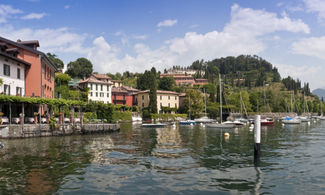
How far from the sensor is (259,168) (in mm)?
17938

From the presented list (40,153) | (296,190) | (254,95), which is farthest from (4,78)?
(254,95)

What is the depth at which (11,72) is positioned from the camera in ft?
133

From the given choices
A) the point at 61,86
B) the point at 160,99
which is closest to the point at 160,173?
the point at 61,86

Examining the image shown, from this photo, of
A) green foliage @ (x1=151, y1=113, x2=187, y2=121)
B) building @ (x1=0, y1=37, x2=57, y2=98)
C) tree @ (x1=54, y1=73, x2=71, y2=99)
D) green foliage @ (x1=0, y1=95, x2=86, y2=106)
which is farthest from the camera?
green foliage @ (x1=151, y1=113, x2=187, y2=121)

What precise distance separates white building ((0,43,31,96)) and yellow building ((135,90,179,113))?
2582 inches

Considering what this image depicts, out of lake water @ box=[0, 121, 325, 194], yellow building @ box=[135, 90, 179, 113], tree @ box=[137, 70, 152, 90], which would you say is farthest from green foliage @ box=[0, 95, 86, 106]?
tree @ box=[137, 70, 152, 90]

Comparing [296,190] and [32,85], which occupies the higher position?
[32,85]

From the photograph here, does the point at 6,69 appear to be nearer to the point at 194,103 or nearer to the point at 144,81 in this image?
the point at 194,103

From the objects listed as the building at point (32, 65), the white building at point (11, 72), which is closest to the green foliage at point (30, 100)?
the white building at point (11, 72)

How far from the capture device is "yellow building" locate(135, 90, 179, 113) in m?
108

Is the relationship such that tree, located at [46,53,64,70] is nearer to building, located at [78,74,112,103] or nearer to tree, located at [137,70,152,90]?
building, located at [78,74,112,103]

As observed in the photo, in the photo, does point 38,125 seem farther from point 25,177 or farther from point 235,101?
point 235,101

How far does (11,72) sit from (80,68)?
85.4 m

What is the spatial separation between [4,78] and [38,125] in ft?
26.2
